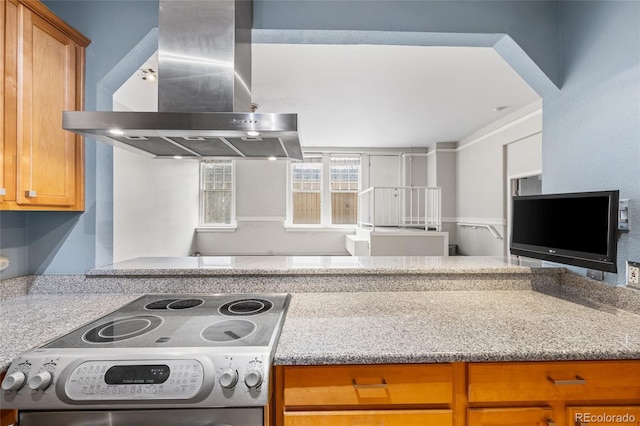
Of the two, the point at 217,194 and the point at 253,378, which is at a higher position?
the point at 217,194

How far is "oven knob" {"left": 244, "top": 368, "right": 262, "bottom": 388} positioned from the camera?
90 centimetres

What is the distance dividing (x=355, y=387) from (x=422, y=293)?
2.53 feet

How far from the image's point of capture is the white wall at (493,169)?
14.0 ft

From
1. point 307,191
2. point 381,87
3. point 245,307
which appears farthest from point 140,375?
point 307,191

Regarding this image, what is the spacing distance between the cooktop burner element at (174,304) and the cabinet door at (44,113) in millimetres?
659

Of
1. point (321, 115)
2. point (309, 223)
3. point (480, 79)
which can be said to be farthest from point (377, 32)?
point (309, 223)

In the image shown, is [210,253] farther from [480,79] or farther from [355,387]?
[355,387]

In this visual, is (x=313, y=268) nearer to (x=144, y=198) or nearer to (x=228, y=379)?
(x=228, y=379)

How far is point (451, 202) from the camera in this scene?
654 centimetres

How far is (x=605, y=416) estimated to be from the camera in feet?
3.34

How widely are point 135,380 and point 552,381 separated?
4.25 feet

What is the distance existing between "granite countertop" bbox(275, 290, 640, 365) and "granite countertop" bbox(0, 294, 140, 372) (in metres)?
0.82

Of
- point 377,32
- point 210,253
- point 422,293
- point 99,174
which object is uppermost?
point 377,32

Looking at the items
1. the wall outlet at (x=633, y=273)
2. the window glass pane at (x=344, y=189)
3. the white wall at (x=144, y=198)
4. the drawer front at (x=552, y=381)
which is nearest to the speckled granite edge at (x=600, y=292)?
the wall outlet at (x=633, y=273)
